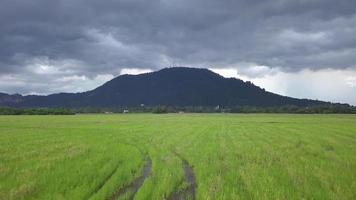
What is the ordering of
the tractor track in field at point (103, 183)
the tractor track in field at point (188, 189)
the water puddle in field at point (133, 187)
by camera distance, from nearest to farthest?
A: the tractor track in field at point (188, 189) → the water puddle in field at point (133, 187) → the tractor track in field at point (103, 183)

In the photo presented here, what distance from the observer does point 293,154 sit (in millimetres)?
22469

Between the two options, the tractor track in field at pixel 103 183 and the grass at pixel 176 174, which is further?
the tractor track in field at pixel 103 183

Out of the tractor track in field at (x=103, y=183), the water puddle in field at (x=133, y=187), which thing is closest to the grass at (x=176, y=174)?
the tractor track in field at (x=103, y=183)

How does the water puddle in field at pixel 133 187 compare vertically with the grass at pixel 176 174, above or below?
below

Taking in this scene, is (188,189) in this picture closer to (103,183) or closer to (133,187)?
(133,187)

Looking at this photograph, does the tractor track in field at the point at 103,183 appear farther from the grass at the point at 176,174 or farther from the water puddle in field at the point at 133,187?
the water puddle in field at the point at 133,187

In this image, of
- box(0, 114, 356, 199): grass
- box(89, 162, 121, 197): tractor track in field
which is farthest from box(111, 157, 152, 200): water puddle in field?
box(89, 162, 121, 197): tractor track in field

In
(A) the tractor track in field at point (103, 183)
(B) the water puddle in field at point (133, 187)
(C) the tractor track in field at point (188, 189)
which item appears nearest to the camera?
(C) the tractor track in field at point (188, 189)

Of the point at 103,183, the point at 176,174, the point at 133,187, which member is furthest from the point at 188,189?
the point at 103,183

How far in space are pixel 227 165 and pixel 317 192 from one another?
6333mm

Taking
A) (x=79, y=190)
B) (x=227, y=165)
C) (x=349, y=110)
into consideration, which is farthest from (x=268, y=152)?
(x=349, y=110)

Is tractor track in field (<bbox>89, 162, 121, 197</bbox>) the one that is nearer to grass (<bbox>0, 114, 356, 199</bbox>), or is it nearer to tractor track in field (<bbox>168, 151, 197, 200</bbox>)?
grass (<bbox>0, 114, 356, 199</bbox>)

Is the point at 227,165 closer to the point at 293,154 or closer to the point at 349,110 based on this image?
the point at 293,154

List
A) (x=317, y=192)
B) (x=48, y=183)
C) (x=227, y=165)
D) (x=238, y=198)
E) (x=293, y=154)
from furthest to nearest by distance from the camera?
(x=293, y=154)
(x=227, y=165)
(x=48, y=183)
(x=317, y=192)
(x=238, y=198)
